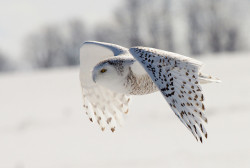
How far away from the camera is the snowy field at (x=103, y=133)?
7.81 meters

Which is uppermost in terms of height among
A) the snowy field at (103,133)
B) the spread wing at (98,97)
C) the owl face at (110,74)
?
the owl face at (110,74)

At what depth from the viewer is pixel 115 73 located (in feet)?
5.20

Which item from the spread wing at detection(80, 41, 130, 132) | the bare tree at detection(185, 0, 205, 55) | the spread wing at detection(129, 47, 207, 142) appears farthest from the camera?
the bare tree at detection(185, 0, 205, 55)

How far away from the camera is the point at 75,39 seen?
22.9m

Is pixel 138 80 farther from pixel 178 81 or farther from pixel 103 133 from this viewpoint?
pixel 103 133

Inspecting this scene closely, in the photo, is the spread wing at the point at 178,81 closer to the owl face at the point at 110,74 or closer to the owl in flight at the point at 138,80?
the owl in flight at the point at 138,80

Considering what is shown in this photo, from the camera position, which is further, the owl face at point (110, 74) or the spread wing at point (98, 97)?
the spread wing at point (98, 97)

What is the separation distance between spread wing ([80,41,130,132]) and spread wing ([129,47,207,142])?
0.44 metres

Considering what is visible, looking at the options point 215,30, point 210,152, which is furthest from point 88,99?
point 215,30

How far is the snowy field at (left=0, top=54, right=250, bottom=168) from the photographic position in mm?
7812

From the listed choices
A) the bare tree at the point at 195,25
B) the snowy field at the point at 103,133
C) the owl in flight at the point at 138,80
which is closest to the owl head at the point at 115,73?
the owl in flight at the point at 138,80

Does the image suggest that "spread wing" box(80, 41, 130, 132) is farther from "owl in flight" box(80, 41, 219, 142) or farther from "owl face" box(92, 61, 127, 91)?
"owl face" box(92, 61, 127, 91)

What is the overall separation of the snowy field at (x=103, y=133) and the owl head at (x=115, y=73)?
6226 millimetres

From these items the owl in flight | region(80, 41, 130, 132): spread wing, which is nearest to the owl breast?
the owl in flight
